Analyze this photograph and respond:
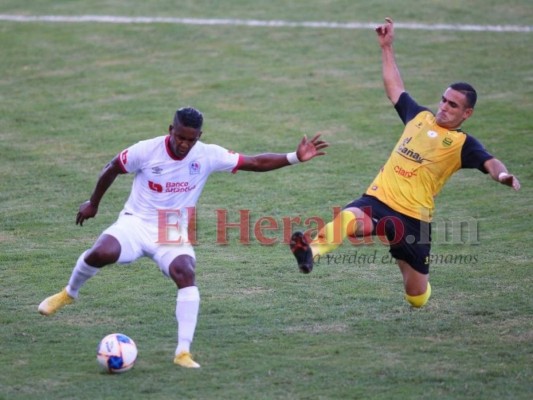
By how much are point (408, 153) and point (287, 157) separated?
1.38 m

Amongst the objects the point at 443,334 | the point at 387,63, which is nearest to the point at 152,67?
the point at 387,63

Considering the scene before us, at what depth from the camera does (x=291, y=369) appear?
28.0ft

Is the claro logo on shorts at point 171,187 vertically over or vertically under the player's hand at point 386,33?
under

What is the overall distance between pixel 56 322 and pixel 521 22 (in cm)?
1837

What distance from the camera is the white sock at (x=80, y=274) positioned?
357 inches

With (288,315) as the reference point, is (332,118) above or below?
above

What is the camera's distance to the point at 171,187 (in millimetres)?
9195

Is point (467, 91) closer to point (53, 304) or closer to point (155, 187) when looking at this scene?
point (155, 187)

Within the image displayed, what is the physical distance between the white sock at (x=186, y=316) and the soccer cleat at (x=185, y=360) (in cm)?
4

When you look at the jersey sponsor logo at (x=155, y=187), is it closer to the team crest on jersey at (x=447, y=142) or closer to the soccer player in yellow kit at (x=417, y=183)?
the soccer player in yellow kit at (x=417, y=183)

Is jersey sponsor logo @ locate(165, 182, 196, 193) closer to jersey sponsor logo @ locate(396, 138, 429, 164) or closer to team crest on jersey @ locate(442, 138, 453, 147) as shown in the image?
jersey sponsor logo @ locate(396, 138, 429, 164)

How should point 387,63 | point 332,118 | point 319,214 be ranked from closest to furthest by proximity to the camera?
point 387,63, point 319,214, point 332,118

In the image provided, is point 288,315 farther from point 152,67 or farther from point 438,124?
point 152,67

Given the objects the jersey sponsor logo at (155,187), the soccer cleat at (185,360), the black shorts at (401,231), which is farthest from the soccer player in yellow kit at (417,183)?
the soccer cleat at (185,360)
